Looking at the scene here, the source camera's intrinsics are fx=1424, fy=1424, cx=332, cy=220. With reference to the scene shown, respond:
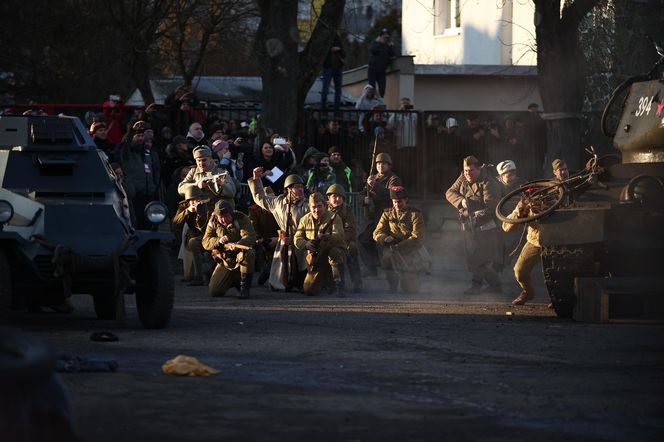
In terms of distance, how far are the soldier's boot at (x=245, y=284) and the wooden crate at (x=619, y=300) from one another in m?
4.53

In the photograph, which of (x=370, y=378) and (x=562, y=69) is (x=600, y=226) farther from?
(x=562, y=69)

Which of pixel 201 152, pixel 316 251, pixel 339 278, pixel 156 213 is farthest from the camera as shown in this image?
pixel 201 152

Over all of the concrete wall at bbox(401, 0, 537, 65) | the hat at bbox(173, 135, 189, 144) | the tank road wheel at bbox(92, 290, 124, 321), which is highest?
the concrete wall at bbox(401, 0, 537, 65)

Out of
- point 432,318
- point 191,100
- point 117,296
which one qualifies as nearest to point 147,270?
point 117,296

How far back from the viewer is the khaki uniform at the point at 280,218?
18.4m

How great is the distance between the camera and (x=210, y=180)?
18.7 m

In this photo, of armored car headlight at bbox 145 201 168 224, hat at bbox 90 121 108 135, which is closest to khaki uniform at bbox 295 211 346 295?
hat at bbox 90 121 108 135

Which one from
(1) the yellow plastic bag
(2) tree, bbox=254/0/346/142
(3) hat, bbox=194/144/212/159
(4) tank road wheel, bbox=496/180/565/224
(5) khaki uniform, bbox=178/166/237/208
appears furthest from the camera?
(2) tree, bbox=254/0/346/142

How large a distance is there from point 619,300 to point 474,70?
73.8ft

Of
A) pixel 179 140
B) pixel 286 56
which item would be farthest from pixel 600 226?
pixel 286 56

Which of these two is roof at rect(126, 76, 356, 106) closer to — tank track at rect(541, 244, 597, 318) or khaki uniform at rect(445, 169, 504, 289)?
khaki uniform at rect(445, 169, 504, 289)

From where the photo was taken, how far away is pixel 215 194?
1870cm

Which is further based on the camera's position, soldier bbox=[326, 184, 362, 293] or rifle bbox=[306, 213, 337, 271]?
soldier bbox=[326, 184, 362, 293]

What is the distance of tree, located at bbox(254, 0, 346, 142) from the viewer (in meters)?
23.6
